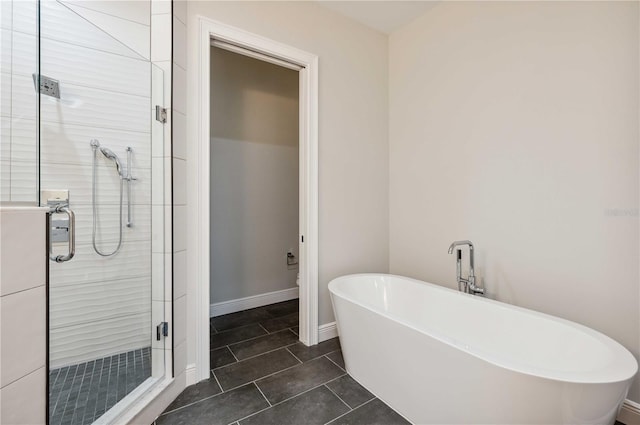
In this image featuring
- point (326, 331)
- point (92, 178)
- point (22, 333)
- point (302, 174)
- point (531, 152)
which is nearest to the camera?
point (22, 333)

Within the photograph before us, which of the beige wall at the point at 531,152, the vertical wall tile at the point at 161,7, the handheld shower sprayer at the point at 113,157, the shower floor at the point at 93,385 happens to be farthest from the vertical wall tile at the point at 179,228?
the beige wall at the point at 531,152

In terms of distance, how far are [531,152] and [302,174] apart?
157cm

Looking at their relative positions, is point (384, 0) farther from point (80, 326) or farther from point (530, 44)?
point (80, 326)

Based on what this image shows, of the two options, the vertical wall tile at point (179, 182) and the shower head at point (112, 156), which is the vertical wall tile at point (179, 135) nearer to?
the vertical wall tile at point (179, 182)

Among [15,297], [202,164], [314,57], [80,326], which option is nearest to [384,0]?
[314,57]

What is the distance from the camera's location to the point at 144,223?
5.56ft

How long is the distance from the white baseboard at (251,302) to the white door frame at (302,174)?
985mm

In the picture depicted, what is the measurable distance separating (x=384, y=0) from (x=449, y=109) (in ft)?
3.33

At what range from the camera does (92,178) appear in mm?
1538

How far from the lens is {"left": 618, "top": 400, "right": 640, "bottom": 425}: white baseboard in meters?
1.41

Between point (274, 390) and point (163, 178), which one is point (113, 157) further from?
point (274, 390)

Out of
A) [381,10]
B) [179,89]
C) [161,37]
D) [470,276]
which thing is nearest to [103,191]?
[179,89]

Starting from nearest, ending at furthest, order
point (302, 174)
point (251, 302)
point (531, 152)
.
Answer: point (531, 152) < point (302, 174) < point (251, 302)

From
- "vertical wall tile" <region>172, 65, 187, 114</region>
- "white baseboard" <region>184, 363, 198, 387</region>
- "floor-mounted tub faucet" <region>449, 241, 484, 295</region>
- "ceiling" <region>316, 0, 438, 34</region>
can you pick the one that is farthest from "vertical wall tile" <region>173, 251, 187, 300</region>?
"ceiling" <region>316, 0, 438, 34</region>
